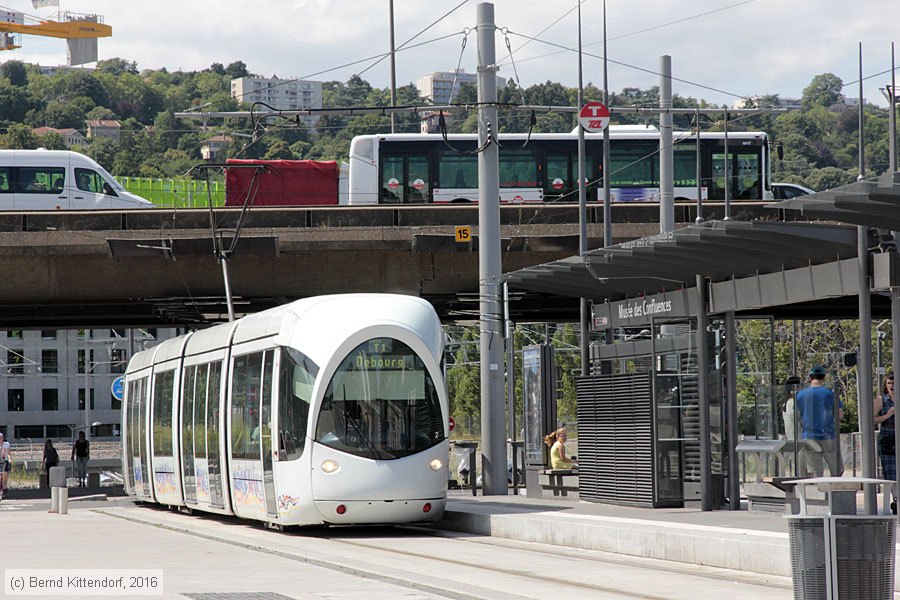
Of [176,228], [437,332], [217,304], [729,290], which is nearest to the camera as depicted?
[729,290]

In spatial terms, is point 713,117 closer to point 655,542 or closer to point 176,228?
point 176,228

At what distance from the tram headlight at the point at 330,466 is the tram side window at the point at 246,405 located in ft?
5.64

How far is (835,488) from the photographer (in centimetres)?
895

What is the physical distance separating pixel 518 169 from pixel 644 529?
86.8 ft

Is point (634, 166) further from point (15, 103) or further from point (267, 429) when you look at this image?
point (15, 103)

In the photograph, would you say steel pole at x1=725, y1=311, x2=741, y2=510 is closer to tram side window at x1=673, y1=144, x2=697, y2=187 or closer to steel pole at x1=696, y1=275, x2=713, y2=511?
steel pole at x1=696, y1=275, x2=713, y2=511

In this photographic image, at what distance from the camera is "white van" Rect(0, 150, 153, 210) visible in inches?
1612

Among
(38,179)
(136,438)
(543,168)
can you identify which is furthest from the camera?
(38,179)

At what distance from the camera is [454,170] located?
40.6 m

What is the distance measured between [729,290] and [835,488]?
923cm

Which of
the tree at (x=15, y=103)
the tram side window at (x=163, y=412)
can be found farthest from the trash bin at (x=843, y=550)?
the tree at (x=15, y=103)

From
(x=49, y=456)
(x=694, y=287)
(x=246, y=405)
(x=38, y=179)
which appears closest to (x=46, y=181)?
(x=38, y=179)

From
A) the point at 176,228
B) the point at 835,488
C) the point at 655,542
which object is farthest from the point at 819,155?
the point at 835,488

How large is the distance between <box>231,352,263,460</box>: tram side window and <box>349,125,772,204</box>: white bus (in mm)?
19789
